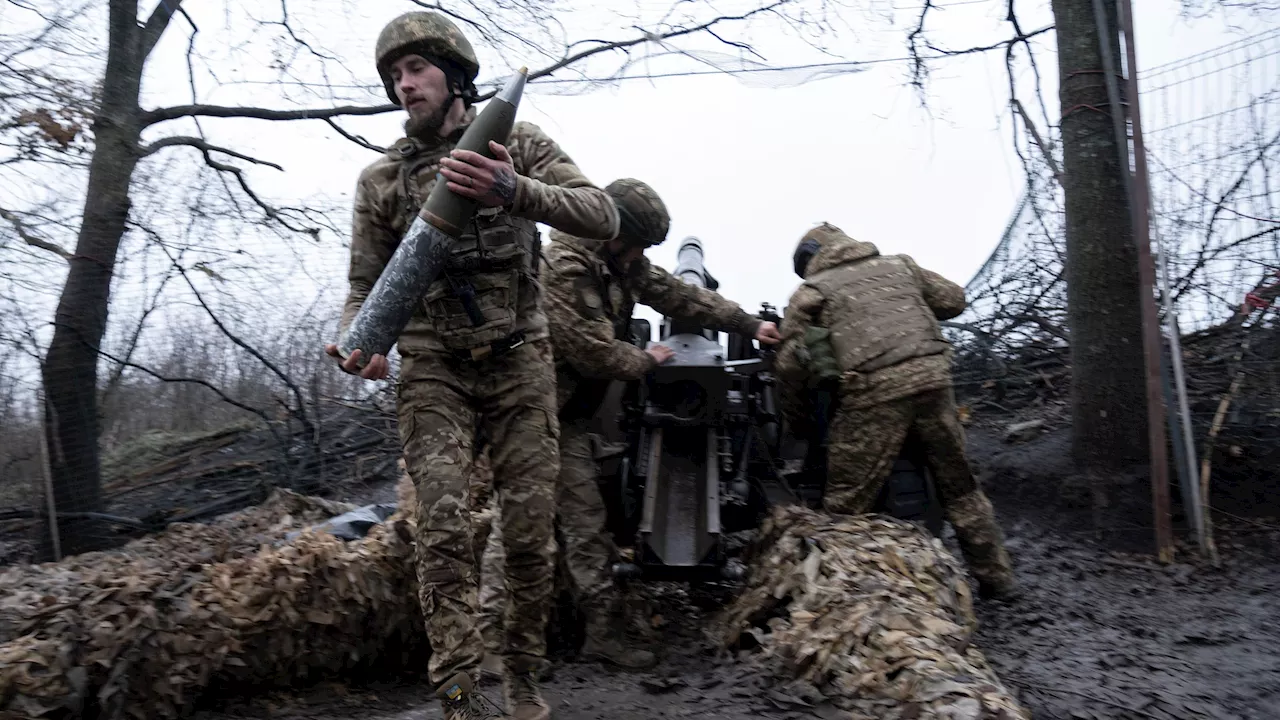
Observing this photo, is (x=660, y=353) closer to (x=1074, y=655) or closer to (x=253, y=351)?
(x=1074, y=655)

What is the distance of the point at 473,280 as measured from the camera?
3.33 metres

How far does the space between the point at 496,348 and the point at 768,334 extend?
2183 mm

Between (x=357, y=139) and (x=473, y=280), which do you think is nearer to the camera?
(x=473, y=280)

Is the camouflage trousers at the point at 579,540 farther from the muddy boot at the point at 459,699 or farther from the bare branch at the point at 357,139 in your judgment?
the bare branch at the point at 357,139

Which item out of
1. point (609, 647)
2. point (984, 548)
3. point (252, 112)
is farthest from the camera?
point (252, 112)

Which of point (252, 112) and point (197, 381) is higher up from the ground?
point (252, 112)

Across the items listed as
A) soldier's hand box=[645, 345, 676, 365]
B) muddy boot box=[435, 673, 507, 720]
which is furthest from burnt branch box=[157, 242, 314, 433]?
muddy boot box=[435, 673, 507, 720]

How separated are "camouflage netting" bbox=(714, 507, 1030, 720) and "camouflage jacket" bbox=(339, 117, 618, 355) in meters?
1.39

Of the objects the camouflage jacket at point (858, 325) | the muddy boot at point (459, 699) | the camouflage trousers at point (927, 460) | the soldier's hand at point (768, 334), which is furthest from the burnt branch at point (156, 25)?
the muddy boot at point (459, 699)

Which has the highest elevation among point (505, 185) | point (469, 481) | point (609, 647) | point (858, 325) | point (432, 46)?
point (432, 46)

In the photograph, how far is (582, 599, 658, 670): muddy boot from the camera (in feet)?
14.1

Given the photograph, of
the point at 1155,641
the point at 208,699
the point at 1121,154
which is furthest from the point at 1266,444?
the point at 208,699

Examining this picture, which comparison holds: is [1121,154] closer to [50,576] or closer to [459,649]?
[459,649]

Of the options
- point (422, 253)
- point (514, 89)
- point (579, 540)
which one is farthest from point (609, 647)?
point (514, 89)
